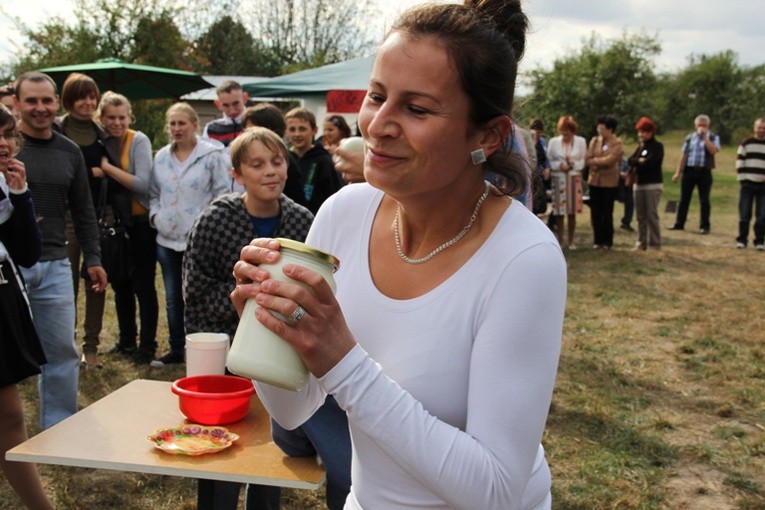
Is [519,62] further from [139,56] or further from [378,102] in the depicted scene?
[139,56]

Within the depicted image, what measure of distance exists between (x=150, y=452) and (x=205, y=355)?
1.53 feet

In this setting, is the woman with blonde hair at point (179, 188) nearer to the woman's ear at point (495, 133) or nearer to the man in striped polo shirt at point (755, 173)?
the woman's ear at point (495, 133)

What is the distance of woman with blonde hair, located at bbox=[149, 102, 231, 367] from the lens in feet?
18.4

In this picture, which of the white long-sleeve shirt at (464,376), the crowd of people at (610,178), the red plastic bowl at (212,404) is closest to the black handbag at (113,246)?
the red plastic bowl at (212,404)

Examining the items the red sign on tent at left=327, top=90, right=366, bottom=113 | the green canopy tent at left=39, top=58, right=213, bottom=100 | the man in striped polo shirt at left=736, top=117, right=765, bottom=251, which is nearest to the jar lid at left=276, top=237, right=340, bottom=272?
the green canopy tent at left=39, top=58, right=213, bottom=100

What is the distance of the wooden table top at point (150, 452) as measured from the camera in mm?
2004

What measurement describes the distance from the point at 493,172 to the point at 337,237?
33cm

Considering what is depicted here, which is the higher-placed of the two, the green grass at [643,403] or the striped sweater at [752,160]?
the striped sweater at [752,160]

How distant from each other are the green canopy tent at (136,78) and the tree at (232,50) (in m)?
31.1

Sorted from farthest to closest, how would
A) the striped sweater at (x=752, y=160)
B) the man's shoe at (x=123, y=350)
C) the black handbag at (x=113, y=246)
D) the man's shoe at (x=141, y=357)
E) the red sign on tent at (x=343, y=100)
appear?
the striped sweater at (x=752, y=160) → the red sign on tent at (x=343, y=100) → the man's shoe at (x=123, y=350) → the man's shoe at (x=141, y=357) → the black handbag at (x=113, y=246)

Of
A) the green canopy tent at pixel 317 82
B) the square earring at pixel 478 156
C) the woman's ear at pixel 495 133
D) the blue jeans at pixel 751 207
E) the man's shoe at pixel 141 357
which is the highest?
the green canopy tent at pixel 317 82

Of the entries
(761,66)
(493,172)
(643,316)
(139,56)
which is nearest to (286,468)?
(493,172)

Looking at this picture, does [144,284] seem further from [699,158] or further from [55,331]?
[699,158]

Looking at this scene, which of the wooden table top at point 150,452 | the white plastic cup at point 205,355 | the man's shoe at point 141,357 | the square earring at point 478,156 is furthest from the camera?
the man's shoe at point 141,357
